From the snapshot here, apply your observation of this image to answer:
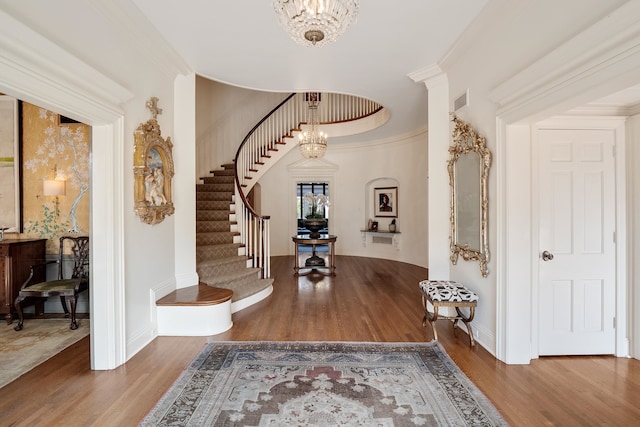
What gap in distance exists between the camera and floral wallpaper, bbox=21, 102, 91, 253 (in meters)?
4.17

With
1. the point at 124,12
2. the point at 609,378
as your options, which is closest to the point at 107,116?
the point at 124,12

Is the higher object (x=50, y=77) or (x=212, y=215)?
(x=50, y=77)

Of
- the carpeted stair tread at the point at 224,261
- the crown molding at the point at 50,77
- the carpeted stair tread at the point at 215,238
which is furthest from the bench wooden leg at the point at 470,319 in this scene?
the crown molding at the point at 50,77

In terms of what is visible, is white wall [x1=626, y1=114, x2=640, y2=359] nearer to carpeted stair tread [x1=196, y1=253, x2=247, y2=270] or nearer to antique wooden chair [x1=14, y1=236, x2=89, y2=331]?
carpeted stair tread [x1=196, y1=253, x2=247, y2=270]

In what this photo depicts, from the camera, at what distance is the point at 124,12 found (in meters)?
2.82

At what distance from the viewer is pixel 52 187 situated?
4051mm

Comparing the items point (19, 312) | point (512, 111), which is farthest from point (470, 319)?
point (19, 312)

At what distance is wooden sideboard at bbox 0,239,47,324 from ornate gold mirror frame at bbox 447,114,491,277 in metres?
5.21

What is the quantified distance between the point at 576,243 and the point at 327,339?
A: 2.62 meters

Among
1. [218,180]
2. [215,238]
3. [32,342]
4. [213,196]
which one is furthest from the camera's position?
[218,180]

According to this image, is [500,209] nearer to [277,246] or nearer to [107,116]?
[107,116]

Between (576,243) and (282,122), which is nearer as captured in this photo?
(576,243)

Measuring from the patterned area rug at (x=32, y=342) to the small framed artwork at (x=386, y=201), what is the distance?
694 centimetres

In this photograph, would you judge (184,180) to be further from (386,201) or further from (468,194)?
(386,201)
